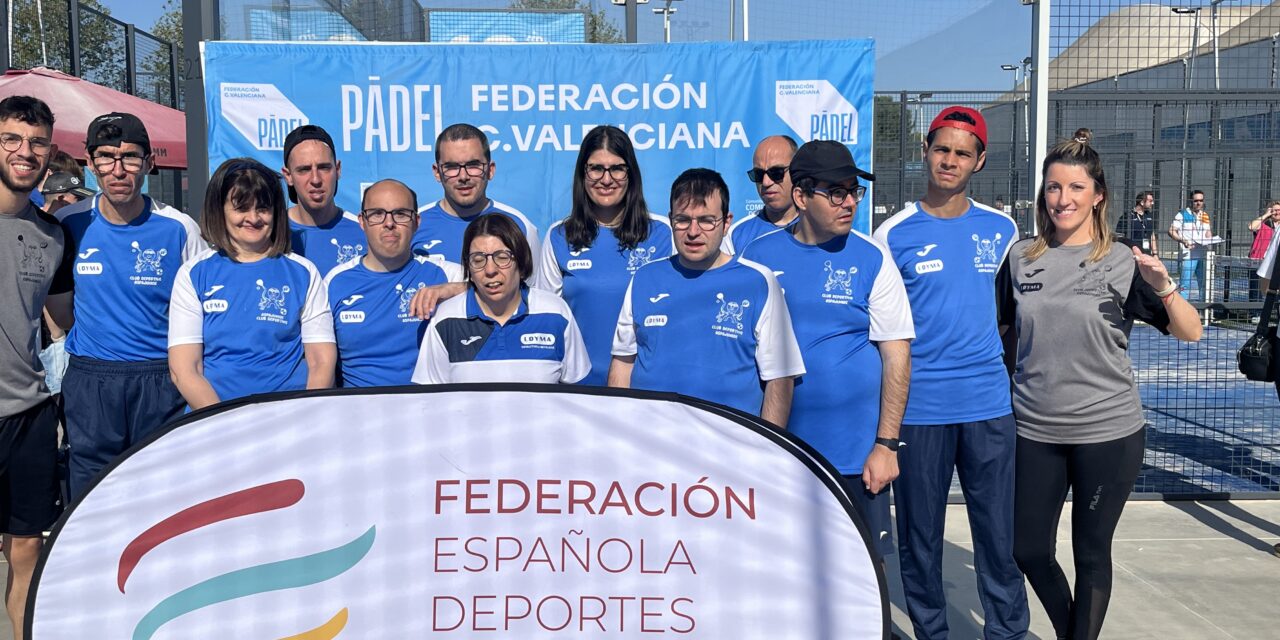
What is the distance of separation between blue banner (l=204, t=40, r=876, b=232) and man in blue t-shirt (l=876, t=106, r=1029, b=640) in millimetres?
2402

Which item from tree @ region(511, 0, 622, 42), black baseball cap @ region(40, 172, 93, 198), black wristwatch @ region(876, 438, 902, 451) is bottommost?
black wristwatch @ region(876, 438, 902, 451)

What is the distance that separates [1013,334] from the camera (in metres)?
3.85

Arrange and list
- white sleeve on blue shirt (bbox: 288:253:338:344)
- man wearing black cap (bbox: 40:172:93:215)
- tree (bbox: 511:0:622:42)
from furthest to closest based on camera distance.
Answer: tree (bbox: 511:0:622:42)
man wearing black cap (bbox: 40:172:93:215)
white sleeve on blue shirt (bbox: 288:253:338:344)

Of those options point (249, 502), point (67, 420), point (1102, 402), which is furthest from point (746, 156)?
point (249, 502)

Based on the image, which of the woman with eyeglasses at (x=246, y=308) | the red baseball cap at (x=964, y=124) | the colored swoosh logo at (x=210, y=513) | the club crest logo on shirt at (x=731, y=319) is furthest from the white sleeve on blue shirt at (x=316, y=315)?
the red baseball cap at (x=964, y=124)

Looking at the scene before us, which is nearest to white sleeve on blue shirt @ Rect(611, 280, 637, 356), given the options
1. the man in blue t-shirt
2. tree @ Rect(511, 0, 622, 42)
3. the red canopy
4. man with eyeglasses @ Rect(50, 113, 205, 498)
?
the man in blue t-shirt

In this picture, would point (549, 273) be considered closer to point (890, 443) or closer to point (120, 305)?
point (890, 443)

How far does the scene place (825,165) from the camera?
3.49 metres

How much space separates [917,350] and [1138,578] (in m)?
2.20

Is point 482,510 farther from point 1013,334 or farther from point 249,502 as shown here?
point 1013,334

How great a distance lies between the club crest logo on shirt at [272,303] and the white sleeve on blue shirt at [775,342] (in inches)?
61.4

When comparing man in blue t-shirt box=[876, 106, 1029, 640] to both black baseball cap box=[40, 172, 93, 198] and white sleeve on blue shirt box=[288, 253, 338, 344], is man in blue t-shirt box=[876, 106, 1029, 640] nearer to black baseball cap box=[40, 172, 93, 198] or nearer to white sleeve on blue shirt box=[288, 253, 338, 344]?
white sleeve on blue shirt box=[288, 253, 338, 344]

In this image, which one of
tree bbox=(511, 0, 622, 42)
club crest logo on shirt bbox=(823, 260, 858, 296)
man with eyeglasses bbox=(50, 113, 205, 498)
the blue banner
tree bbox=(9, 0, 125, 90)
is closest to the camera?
club crest logo on shirt bbox=(823, 260, 858, 296)

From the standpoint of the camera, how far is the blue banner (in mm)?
6184
